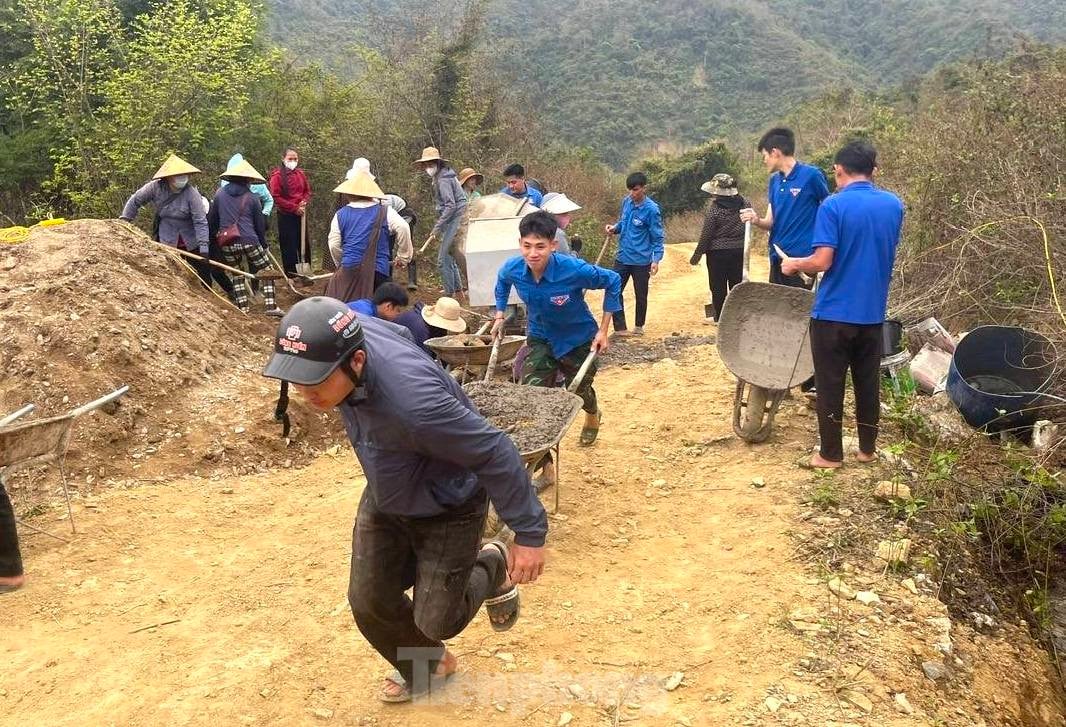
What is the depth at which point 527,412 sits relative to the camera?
4.20 m

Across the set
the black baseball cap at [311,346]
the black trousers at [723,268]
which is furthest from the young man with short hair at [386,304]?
the black trousers at [723,268]

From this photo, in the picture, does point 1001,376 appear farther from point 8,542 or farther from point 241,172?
point 241,172

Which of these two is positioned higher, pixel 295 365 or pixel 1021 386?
pixel 295 365

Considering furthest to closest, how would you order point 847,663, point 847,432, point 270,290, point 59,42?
1. point 59,42
2. point 270,290
3. point 847,432
4. point 847,663

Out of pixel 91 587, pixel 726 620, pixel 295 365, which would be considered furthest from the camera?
pixel 91 587

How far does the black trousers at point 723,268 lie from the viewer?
7.84m

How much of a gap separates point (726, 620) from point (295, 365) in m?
2.27

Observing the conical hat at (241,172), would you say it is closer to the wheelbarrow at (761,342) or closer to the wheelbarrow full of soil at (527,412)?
the wheelbarrow full of soil at (527,412)

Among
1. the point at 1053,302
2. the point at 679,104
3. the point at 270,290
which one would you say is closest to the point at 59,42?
the point at 270,290

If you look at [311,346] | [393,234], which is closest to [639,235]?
[393,234]

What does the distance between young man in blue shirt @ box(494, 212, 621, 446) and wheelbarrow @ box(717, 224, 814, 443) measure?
0.95 metres

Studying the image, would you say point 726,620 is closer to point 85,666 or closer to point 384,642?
point 384,642

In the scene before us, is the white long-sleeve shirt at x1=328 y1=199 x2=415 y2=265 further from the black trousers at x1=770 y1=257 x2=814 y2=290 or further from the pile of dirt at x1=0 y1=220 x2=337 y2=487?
the black trousers at x1=770 y1=257 x2=814 y2=290

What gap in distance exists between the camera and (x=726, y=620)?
3.46 metres
